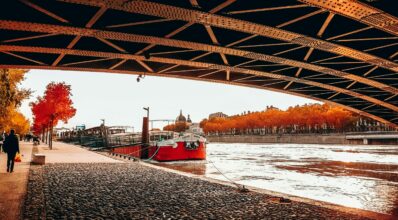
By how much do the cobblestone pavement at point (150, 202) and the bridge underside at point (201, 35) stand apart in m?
5.02

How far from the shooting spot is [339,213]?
769 cm

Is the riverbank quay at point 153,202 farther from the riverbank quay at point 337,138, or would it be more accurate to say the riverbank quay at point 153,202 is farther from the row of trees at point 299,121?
the row of trees at point 299,121

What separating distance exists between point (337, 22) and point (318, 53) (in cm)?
459

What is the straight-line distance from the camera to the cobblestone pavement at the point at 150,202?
721cm

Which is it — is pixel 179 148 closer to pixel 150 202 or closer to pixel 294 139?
pixel 150 202

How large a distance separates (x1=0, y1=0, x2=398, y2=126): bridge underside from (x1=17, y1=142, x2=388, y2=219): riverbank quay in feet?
16.4

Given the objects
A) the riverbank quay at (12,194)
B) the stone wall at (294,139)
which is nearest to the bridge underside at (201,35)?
the riverbank quay at (12,194)

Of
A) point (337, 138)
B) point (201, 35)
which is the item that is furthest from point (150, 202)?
point (337, 138)

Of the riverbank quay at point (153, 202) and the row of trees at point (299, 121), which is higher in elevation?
the row of trees at point (299, 121)

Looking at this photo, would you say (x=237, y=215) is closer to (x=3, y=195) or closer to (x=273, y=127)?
(x=3, y=195)

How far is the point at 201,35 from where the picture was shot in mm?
13375

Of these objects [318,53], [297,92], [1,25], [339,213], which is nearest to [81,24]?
[1,25]

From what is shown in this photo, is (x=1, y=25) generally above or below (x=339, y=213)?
above

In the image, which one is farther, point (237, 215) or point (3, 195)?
point (3, 195)
